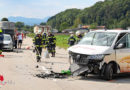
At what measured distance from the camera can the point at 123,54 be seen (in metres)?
9.73

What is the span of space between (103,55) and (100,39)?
1116 millimetres

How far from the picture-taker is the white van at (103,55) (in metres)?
9.09

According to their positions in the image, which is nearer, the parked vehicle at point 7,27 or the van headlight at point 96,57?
the van headlight at point 96,57

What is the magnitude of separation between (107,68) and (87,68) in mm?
704

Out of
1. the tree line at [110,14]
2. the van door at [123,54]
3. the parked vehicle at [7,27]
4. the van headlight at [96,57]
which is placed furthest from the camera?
the tree line at [110,14]

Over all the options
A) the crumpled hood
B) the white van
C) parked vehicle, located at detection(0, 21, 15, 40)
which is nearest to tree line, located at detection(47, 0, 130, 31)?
parked vehicle, located at detection(0, 21, 15, 40)

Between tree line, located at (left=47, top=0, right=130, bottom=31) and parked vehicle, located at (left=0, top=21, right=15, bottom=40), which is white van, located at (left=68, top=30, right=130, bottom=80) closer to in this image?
parked vehicle, located at (left=0, top=21, right=15, bottom=40)

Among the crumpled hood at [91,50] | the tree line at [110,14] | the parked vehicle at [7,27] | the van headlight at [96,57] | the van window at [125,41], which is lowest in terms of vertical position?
the van headlight at [96,57]

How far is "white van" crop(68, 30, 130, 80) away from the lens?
29.8 ft

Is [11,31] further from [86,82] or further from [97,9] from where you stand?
[97,9]

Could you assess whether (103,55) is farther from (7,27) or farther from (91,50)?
(7,27)

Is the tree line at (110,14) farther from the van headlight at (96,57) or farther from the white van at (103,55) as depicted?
the van headlight at (96,57)

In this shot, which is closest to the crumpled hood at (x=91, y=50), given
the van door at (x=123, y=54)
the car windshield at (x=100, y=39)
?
the car windshield at (x=100, y=39)

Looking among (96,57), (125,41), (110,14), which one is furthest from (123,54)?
(110,14)
